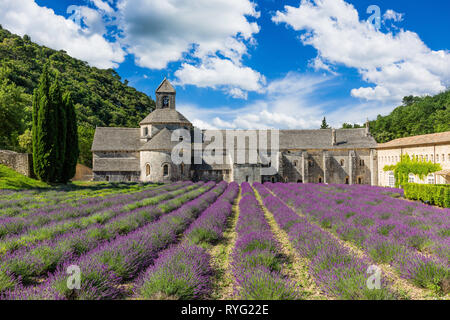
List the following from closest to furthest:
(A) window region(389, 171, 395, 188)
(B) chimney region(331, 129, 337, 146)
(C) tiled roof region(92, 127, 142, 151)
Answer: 1. (A) window region(389, 171, 395, 188)
2. (C) tiled roof region(92, 127, 142, 151)
3. (B) chimney region(331, 129, 337, 146)

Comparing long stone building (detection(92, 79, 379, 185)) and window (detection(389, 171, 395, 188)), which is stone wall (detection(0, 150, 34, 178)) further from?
window (detection(389, 171, 395, 188))

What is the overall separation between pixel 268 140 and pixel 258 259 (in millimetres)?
34516

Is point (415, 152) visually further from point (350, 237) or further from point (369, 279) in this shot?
point (369, 279)

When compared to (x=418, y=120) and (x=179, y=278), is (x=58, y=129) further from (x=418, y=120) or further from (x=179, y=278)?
(x=418, y=120)

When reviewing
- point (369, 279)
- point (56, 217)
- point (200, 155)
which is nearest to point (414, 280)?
point (369, 279)

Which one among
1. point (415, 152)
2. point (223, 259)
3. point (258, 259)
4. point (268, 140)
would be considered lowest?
point (223, 259)

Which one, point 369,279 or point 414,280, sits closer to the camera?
point 369,279

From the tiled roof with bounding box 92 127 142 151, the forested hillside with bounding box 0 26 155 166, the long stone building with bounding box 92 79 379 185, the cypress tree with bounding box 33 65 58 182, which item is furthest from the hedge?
the forested hillside with bounding box 0 26 155 166

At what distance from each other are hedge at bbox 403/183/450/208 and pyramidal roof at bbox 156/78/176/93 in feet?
94.3

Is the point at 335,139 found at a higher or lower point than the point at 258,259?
higher

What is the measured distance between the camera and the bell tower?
117ft

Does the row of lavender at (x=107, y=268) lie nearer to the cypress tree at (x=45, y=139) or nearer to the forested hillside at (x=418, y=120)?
the cypress tree at (x=45, y=139)

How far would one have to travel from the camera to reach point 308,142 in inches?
1489

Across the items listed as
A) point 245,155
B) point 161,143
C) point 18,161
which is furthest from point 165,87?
point 18,161
